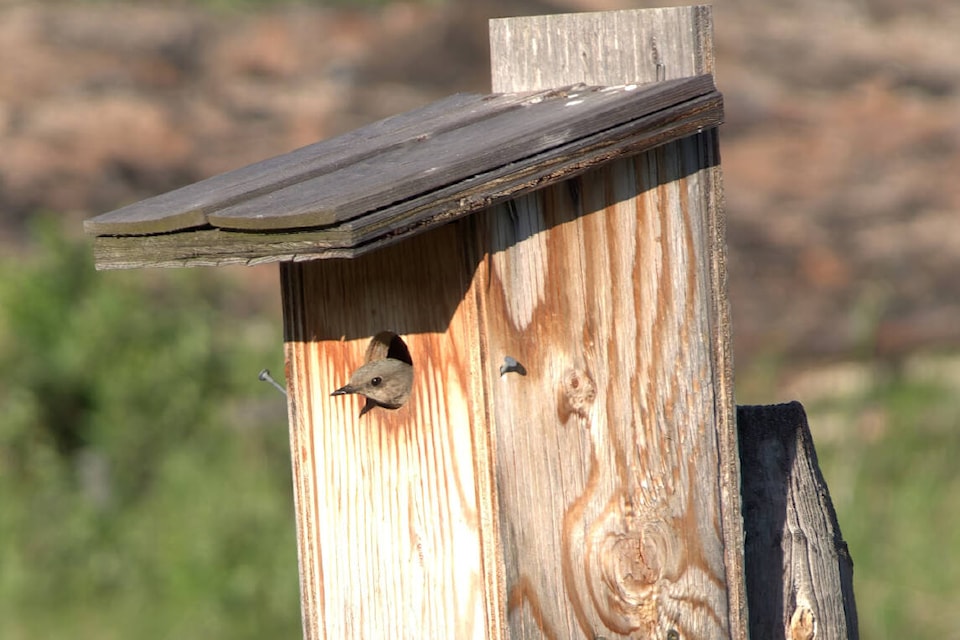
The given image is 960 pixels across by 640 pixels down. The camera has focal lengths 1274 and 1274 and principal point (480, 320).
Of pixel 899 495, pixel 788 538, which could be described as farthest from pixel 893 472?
pixel 788 538

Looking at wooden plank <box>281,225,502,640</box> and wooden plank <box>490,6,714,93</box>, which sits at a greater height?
wooden plank <box>490,6,714,93</box>

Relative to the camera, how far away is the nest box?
7.06ft

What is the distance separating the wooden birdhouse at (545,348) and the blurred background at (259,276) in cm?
398

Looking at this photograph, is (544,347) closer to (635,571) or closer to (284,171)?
(635,571)

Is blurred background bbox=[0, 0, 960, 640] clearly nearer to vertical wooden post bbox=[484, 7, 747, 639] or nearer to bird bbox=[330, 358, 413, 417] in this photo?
vertical wooden post bbox=[484, 7, 747, 639]

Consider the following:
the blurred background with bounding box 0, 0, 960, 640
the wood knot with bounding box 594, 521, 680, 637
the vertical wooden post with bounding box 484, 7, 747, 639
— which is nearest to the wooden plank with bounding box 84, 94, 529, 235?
the vertical wooden post with bounding box 484, 7, 747, 639

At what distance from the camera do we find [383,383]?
235 cm

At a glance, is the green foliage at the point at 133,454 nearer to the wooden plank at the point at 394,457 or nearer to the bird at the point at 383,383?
the wooden plank at the point at 394,457

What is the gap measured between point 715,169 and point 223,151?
656 cm

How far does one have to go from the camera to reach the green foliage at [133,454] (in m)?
6.61

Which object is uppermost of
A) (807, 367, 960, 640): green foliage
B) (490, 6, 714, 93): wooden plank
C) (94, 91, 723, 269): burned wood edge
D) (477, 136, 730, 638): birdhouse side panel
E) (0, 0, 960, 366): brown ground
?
(0, 0, 960, 366): brown ground

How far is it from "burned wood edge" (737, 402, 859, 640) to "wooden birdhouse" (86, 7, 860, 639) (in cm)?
24

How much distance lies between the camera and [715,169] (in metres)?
2.33

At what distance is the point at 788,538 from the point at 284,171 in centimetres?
125
